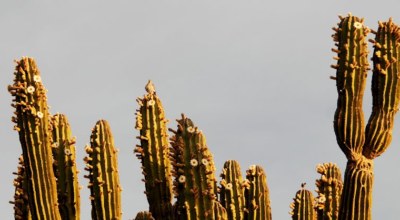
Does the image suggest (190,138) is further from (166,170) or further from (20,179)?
(20,179)

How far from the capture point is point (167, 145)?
13648 mm

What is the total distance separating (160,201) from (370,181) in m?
Answer: 2.36

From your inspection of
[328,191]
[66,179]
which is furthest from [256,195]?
[66,179]

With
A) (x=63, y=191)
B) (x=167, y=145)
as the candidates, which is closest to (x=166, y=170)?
(x=167, y=145)

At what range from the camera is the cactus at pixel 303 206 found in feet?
45.6

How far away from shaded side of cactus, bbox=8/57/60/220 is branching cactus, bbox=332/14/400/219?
115 inches

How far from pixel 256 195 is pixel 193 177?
129 cm

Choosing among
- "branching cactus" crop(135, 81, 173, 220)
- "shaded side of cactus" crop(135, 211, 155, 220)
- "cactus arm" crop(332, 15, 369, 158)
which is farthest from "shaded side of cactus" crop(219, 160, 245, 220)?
"shaded side of cactus" crop(135, 211, 155, 220)

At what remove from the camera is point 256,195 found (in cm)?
1365

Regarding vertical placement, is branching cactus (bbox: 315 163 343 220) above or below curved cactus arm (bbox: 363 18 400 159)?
below

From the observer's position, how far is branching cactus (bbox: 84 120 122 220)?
43.4 feet

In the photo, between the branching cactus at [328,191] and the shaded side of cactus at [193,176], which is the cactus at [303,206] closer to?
the branching cactus at [328,191]

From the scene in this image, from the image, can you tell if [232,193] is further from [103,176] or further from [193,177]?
[103,176]

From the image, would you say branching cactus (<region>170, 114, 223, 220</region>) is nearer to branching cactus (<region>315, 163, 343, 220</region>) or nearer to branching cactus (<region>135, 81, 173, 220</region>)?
branching cactus (<region>135, 81, 173, 220</region>)
